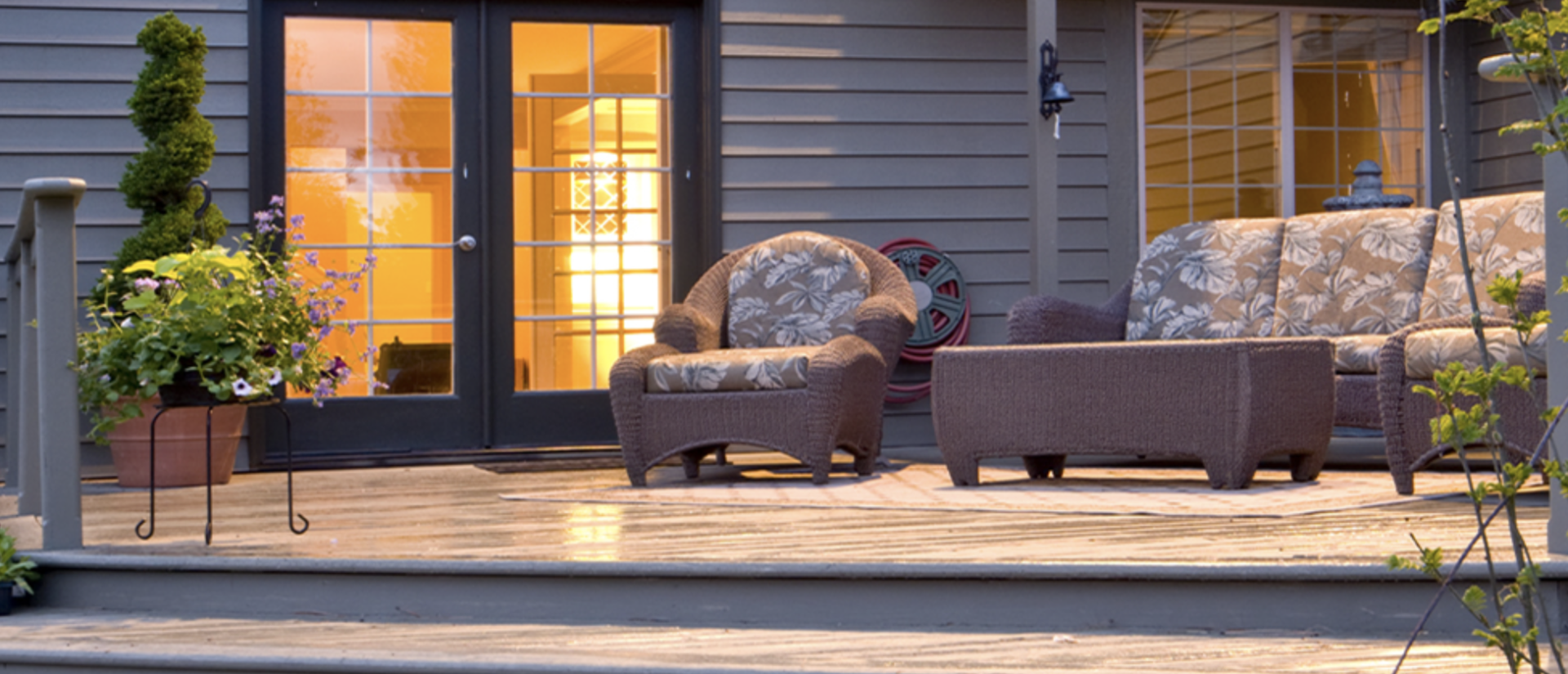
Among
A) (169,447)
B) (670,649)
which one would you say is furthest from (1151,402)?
(169,447)

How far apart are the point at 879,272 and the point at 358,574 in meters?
2.44

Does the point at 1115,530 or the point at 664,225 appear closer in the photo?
the point at 1115,530

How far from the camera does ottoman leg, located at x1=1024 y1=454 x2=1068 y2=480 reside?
→ 3.98m

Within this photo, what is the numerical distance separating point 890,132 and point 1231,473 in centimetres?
246

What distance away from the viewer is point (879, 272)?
4574mm

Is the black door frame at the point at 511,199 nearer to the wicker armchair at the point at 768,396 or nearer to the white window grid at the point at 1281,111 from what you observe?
the wicker armchair at the point at 768,396

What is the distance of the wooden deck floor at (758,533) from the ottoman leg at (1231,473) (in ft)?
1.39

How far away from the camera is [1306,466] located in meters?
3.62

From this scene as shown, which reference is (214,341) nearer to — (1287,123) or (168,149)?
(168,149)

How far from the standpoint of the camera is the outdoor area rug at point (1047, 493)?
3.13 meters

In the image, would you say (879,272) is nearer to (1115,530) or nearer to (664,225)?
(664,225)

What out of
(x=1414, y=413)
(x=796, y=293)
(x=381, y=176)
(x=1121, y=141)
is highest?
(x=1121, y=141)

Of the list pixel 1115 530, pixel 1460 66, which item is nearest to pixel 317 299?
pixel 1115 530

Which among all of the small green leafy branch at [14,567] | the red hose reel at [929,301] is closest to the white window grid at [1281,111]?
the red hose reel at [929,301]
